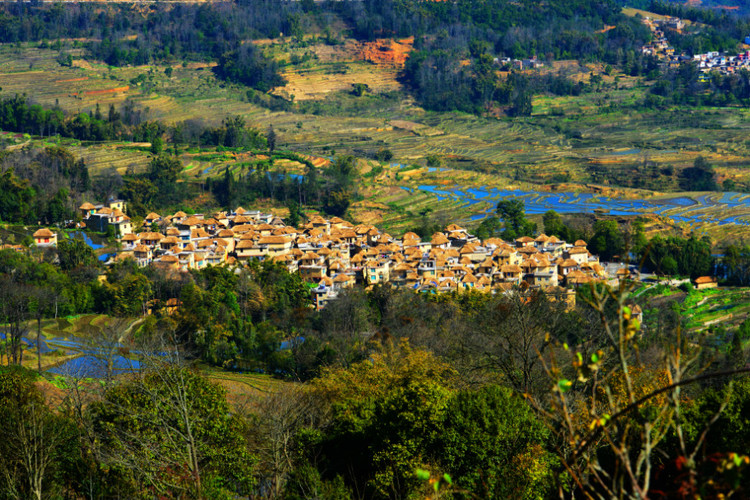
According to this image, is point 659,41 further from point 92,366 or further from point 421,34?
point 92,366

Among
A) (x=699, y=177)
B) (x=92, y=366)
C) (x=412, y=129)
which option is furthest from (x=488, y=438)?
(x=412, y=129)

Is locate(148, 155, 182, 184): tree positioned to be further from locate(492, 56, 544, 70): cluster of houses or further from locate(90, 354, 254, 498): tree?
locate(492, 56, 544, 70): cluster of houses

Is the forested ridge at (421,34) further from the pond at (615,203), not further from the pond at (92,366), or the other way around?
the pond at (92,366)

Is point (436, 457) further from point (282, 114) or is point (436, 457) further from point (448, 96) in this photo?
point (448, 96)

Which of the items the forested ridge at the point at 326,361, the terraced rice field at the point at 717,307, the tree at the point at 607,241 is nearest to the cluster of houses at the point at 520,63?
the forested ridge at the point at 326,361

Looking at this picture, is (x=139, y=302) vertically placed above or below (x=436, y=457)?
below

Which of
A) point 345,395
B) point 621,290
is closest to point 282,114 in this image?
point 345,395
